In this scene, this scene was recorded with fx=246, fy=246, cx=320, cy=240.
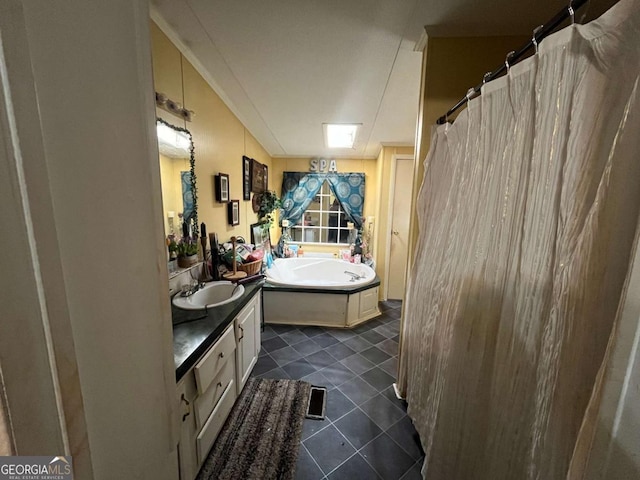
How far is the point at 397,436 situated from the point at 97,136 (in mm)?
1985

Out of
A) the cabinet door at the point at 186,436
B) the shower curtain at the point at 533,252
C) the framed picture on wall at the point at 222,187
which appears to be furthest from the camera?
the framed picture on wall at the point at 222,187

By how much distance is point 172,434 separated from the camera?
0.62 metres

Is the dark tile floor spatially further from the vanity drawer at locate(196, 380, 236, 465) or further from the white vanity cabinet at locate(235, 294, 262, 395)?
the vanity drawer at locate(196, 380, 236, 465)

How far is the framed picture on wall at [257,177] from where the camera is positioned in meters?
3.08

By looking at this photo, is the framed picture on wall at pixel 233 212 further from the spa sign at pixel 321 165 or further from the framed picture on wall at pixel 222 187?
the spa sign at pixel 321 165

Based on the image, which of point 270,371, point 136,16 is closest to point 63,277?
point 136,16

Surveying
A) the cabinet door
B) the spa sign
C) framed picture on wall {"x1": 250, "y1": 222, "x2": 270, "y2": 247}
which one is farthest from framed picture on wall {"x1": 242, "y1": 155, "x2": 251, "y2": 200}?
the cabinet door

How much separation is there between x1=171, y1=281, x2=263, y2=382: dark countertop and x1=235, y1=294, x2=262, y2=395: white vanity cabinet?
0.66 ft

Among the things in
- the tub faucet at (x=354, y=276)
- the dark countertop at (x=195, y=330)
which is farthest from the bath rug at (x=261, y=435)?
the tub faucet at (x=354, y=276)

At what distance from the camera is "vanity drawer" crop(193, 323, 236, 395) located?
112 centimetres

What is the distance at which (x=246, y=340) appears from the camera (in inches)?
72.3

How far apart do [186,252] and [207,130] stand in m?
0.98

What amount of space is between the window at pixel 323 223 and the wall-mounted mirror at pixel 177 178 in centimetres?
272

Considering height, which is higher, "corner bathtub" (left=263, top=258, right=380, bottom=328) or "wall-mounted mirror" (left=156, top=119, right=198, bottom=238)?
"wall-mounted mirror" (left=156, top=119, right=198, bottom=238)
